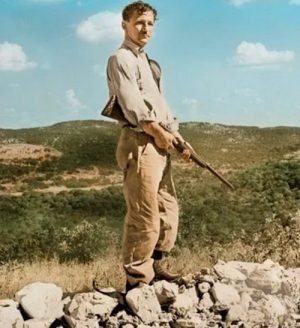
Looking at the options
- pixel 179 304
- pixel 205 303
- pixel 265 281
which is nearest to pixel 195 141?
pixel 265 281

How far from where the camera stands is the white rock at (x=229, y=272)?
18.1 ft

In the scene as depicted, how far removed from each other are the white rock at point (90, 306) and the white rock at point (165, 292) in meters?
0.31

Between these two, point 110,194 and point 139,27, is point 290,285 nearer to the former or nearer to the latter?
point 139,27

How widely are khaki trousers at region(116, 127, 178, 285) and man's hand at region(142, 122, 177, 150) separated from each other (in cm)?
8

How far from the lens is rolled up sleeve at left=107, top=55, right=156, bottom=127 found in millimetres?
4957

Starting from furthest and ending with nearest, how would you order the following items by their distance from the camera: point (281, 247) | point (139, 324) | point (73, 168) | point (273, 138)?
1. point (273, 138)
2. point (73, 168)
3. point (281, 247)
4. point (139, 324)

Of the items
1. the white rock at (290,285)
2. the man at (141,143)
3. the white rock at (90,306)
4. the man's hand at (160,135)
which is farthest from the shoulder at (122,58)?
the white rock at (290,285)

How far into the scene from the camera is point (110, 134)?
5528cm

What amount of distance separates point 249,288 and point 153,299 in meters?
0.79

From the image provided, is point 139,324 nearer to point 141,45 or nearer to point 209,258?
point 141,45

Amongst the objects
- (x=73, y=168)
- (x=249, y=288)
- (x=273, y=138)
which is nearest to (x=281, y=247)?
(x=249, y=288)

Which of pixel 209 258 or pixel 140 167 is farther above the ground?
pixel 140 167

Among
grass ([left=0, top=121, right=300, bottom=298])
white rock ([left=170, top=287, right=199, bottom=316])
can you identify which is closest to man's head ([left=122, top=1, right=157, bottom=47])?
white rock ([left=170, top=287, right=199, bottom=316])

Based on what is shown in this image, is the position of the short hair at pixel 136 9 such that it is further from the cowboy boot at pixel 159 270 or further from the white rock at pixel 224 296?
the white rock at pixel 224 296
